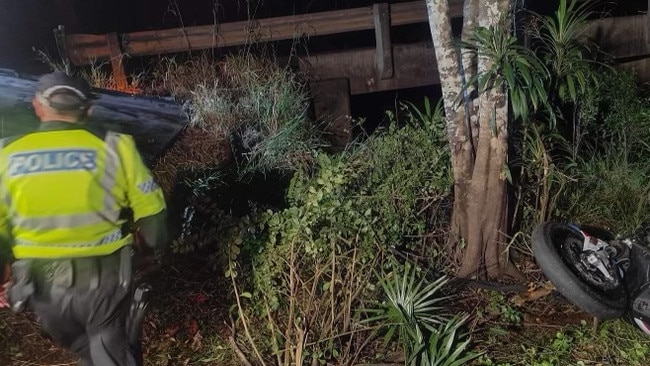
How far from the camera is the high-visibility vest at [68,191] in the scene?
2.76m

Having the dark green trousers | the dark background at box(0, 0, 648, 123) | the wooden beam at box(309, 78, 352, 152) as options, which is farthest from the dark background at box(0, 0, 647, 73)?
the dark green trousers

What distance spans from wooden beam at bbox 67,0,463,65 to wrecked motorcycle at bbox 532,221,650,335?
3.39 meters

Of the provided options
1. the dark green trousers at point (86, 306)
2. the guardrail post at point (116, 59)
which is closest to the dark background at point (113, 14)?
the guardrail post at point (116, 59)

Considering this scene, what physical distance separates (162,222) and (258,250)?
1.46 metres

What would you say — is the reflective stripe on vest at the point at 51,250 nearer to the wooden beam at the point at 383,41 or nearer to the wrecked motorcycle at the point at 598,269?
the wrecked motorcycle at the point at 598,269

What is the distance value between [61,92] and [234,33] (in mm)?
4371

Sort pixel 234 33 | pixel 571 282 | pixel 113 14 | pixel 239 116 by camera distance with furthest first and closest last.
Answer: pixel 113 14
pixel 234 33
pixel 239 116
pixel 571 282

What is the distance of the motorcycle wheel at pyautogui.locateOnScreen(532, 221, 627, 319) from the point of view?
4.17m

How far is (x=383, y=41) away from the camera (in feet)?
23.7

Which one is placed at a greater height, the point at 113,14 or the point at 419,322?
the point at 113,14

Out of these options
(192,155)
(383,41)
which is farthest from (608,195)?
(192,155)

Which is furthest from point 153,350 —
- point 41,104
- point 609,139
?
point 609,139

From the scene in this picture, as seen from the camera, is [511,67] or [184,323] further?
[184,323]

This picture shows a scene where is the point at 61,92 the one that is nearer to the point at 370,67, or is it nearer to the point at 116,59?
the point at 116,59
